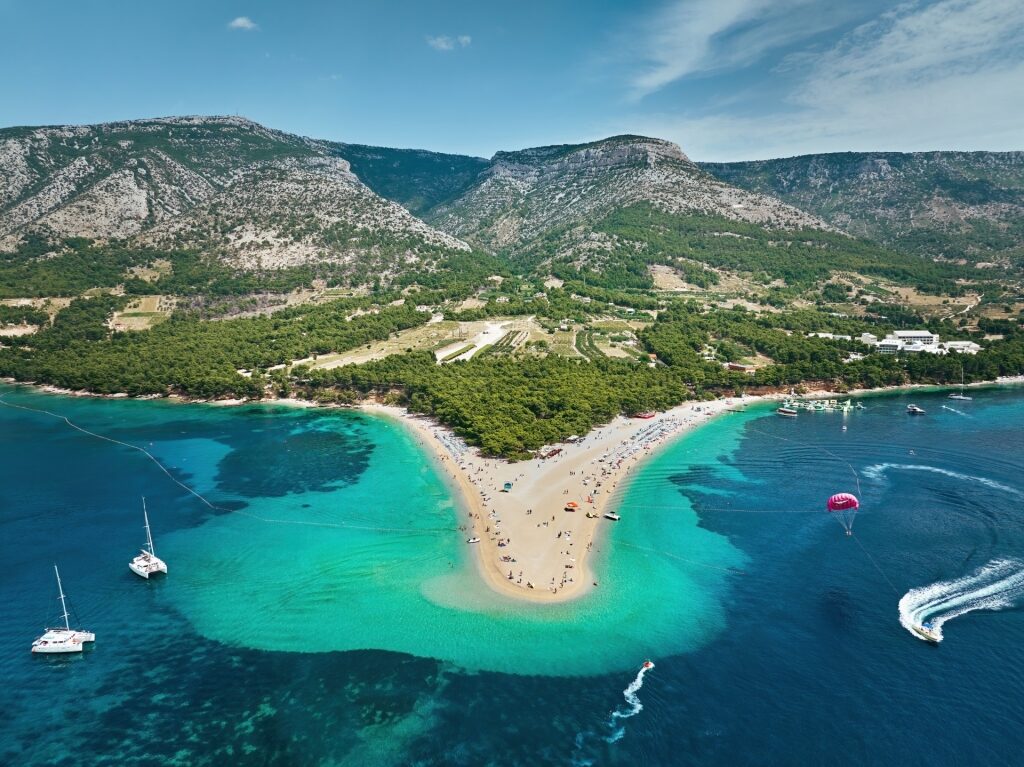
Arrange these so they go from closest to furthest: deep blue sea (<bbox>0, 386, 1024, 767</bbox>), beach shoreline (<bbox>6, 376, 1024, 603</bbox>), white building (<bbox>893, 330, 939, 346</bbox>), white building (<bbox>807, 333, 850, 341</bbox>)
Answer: deep blue sea (<bbox>0, 386, 1024, 767</bbox>)
beach shoreline (<bbox>6, 376, 1024, 603</bbox>)
white building (<bbox>893, 330, 939, 346</bbox>)
white building (<bbox>807, 333, 850, 341</bbox>)

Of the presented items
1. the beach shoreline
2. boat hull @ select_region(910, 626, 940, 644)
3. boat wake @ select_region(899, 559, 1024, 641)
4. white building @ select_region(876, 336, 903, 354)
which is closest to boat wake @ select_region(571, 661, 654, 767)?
→ the beach shoreline

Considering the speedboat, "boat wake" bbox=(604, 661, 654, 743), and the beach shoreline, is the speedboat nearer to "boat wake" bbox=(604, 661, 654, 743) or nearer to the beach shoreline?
"boat wake" bbox=(604, 661, 654, 743)

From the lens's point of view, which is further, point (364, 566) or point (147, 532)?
point (147, 532)

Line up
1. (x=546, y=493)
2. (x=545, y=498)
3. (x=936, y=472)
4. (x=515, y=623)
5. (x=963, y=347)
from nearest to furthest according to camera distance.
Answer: (x=515, y=623), (x=545, y=498), (x=546, y=493), (x=936, y=472), (x=963, y=347)

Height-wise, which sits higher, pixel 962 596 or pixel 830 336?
pixel 830 336

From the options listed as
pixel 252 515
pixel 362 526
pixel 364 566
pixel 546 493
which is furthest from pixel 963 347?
pixel 252 515

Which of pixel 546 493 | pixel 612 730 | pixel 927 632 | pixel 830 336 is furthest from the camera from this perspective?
pixel 830 336

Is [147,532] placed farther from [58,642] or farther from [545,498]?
[545,498]

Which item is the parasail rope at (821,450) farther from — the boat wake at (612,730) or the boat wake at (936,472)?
the boat wake at (612,730)
